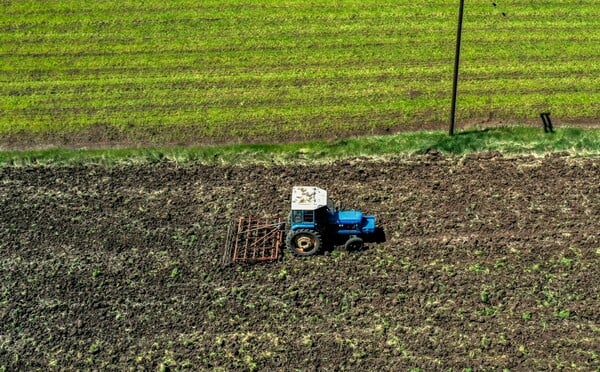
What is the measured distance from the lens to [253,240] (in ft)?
79.7

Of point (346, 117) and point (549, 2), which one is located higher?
point (549, 2)

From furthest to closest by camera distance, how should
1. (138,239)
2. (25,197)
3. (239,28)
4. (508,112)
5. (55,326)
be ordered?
(239,28), (508,112), (25,197), (138,239), (55,326)

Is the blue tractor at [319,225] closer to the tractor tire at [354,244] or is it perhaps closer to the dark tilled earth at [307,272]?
the tractor tire at [354,244]

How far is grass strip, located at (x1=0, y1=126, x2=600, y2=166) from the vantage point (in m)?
28.3

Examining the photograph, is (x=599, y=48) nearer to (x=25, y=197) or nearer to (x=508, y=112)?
(x=508, y=112)

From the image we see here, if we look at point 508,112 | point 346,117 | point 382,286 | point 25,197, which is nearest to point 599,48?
point 508,112

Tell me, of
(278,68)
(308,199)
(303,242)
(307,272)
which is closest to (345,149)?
(308,199)

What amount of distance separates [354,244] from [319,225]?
56.1 inches

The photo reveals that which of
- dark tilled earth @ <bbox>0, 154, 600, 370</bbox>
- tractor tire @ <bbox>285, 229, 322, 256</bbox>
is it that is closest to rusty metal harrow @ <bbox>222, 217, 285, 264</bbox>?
dark tilled earth @ <bbox>0, 154, 600, 370</bbox>

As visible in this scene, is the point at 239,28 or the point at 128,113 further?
the point at 239,28

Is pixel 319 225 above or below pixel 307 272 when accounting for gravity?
above

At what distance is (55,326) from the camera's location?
21500 millimetres

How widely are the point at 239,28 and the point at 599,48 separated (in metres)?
18.0

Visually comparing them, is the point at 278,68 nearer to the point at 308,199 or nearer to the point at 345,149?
the point at 345,149
